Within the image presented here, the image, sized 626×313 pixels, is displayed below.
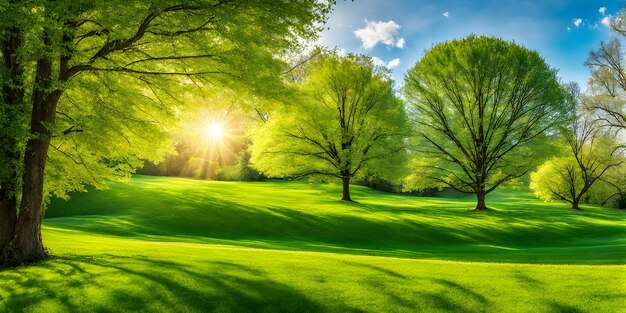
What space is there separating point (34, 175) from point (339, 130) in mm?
22773

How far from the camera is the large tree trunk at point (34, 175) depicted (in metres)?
10.8

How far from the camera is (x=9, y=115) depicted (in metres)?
10.3

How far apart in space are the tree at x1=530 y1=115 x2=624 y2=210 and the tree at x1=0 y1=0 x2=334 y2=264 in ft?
137

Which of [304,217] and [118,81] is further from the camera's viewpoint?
[304,217]

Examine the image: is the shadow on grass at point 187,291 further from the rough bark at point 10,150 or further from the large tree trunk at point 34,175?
the rough bark at point 10,150

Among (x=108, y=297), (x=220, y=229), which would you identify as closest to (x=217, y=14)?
(x=108, y=297)

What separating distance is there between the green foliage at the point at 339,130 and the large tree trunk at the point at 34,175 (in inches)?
824

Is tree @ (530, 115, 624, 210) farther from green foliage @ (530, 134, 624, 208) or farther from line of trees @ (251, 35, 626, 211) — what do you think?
line of trees @ (251, 35, 626, 211)

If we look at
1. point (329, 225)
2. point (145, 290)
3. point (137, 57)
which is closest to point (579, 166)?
point (329, 225)

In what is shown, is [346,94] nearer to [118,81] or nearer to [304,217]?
[304,217]

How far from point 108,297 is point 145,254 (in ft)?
12.6

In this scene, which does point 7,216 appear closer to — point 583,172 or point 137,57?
point 137,57

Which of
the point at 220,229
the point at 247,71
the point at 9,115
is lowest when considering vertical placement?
the point at 220,229

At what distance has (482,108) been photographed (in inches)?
1195
